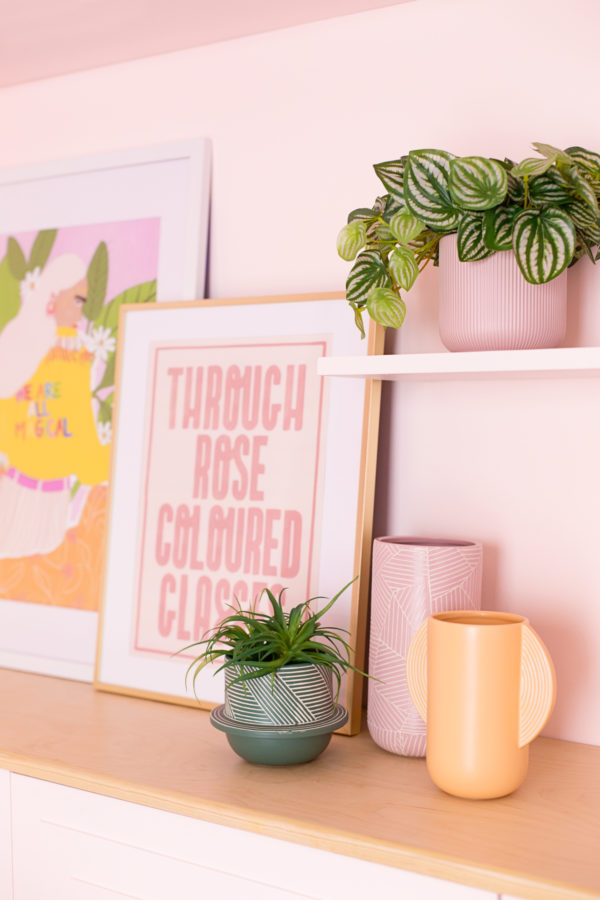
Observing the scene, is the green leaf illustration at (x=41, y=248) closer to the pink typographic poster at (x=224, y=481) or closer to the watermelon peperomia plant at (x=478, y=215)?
the pink typographic poster at (x=224, y=481)

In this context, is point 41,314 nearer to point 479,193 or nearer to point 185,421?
point 185,421

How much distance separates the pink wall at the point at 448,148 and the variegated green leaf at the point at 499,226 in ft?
0.78

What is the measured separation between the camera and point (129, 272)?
1.55 metres

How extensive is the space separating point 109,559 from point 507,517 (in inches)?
26.6

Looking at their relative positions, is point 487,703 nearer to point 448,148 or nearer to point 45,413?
point 448,148

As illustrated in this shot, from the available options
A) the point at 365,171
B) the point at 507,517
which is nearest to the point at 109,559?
the point at 507,517

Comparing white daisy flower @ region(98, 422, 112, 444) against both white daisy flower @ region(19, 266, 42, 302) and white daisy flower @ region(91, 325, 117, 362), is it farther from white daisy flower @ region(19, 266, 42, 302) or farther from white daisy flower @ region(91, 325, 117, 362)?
white daisy flower @ region(19, 266, 42, 302)

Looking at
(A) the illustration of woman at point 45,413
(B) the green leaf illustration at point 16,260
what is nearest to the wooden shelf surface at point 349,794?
(A) the illustration of woman at point 45,413

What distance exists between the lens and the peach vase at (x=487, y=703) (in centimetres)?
96

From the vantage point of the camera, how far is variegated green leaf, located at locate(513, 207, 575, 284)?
98 cm

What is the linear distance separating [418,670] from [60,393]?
0.90 metres

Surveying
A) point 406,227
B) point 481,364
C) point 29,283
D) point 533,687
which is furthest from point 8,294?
point 533,687

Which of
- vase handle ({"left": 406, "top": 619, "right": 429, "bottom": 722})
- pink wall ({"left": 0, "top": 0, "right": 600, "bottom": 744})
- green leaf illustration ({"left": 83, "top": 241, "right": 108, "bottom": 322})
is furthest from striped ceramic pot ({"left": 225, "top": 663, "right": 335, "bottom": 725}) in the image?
green leaf illustration ({"left": 83, "top": 241, "right": 108, "bottom": 322})

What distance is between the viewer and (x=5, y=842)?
1.15m
